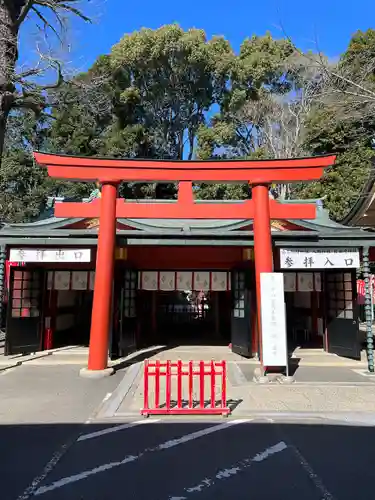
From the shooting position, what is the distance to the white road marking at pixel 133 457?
3.93 metres

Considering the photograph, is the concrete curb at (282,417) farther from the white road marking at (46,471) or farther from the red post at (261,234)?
the red post at (261,234)

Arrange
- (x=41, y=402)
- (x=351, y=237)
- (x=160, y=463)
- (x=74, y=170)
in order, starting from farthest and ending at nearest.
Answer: (x=351, y=237) < (x=74, y=170) < (x=41, y=402) < (x=160, y=463)

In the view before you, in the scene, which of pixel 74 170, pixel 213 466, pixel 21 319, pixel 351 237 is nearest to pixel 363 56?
pixel 351 237

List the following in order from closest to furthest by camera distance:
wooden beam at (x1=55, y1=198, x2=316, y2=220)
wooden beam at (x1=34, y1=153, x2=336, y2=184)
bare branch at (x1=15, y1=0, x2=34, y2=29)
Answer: wooden beam at (x1=34, y1=153, x2=336, y2=184), wooden beam at (x1=55, y1=198, x2=316, y2=220), bare branch at (x1=15, y1=0, x2=34, y2=29)

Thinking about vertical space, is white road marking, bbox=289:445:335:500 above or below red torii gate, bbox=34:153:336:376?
below

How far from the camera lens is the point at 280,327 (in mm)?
8508

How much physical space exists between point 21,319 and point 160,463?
29.6ft

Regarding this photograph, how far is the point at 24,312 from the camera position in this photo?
39.5 ft

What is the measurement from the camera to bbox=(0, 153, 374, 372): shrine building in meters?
9.59

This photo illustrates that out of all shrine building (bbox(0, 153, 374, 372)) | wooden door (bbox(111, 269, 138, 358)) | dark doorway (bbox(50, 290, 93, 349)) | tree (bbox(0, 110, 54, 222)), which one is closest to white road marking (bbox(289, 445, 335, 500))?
shrine building (bbox(0, 153, 374, 372))

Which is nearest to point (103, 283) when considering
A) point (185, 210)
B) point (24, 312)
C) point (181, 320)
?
point (185, 210)

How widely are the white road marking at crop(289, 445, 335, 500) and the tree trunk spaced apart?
9868mm

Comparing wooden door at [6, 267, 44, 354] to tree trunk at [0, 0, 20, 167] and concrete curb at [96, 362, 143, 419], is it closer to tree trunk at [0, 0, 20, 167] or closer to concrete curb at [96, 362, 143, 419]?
tree trunk at [0, 0, 20, 167]

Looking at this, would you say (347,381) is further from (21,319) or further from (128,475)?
(21,319)
